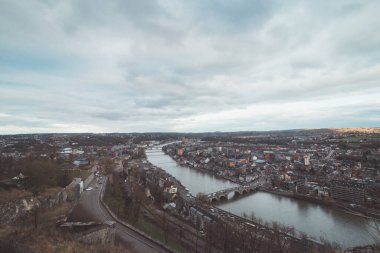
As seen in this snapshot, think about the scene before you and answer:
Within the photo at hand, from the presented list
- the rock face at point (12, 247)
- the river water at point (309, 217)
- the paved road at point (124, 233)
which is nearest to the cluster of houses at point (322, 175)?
the river water at point (309, 217)

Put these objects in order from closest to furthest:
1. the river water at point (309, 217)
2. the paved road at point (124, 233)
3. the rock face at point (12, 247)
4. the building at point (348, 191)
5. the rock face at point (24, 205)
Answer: the rock face at point (12, 247) < the paved road at point (124, 233) < the rock face at point (24, 205) < the river water at point (309, 217) < the building at point (348, 191)

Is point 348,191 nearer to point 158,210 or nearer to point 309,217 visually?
point 309,217

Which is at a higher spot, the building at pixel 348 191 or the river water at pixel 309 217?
the building at pixel 348 191

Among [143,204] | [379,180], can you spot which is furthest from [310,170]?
[143,204]

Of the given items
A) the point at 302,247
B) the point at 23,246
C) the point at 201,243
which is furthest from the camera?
the point at 201,243

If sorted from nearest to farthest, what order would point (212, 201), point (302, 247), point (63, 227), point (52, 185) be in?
1. point (63, 227)
2. point (302, 247)
3. point (52, 185)
4. point (212, 201)

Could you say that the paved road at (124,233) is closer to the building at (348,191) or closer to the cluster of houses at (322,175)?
the cluster of houses at (322,175)

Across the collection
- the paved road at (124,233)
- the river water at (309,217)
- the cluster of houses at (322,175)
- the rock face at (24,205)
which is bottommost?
the river water at (309,217)

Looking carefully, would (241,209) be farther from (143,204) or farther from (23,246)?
(23,246)
